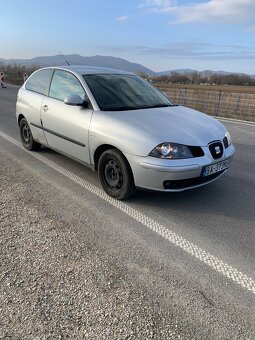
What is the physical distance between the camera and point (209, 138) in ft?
14.5

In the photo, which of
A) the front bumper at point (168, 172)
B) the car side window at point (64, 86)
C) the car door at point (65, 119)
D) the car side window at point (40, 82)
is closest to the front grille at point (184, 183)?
the front bumper at point (168, 172)

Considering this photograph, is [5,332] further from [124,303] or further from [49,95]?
[49,95]

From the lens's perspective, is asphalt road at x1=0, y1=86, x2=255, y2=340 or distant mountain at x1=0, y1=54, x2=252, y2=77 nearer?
asphalt road at x1=0, y1=86, x2=255, y2=340

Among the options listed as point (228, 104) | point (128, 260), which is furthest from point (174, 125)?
point (228, 104)

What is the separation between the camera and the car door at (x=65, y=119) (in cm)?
492

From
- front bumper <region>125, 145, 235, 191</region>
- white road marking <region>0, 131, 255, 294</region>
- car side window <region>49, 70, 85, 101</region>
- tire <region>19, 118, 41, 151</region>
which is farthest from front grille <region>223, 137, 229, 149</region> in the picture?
tire <region>19, 118, 41, 151</region>

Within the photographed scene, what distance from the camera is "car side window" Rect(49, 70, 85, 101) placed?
205 inches

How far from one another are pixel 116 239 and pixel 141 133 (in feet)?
4.26

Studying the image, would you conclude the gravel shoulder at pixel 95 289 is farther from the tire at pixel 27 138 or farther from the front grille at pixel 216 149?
the tire at pixel 27 138

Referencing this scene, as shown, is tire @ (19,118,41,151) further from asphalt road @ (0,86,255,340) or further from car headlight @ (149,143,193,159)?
car headlight @ (149,143,193,159)

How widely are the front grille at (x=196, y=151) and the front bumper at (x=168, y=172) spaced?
0.14ft

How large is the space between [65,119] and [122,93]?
3.00 feet

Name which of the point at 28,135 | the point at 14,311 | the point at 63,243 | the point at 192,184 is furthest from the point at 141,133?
the point at 28,135

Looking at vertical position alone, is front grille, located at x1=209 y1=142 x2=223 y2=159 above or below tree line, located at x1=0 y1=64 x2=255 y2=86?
above
